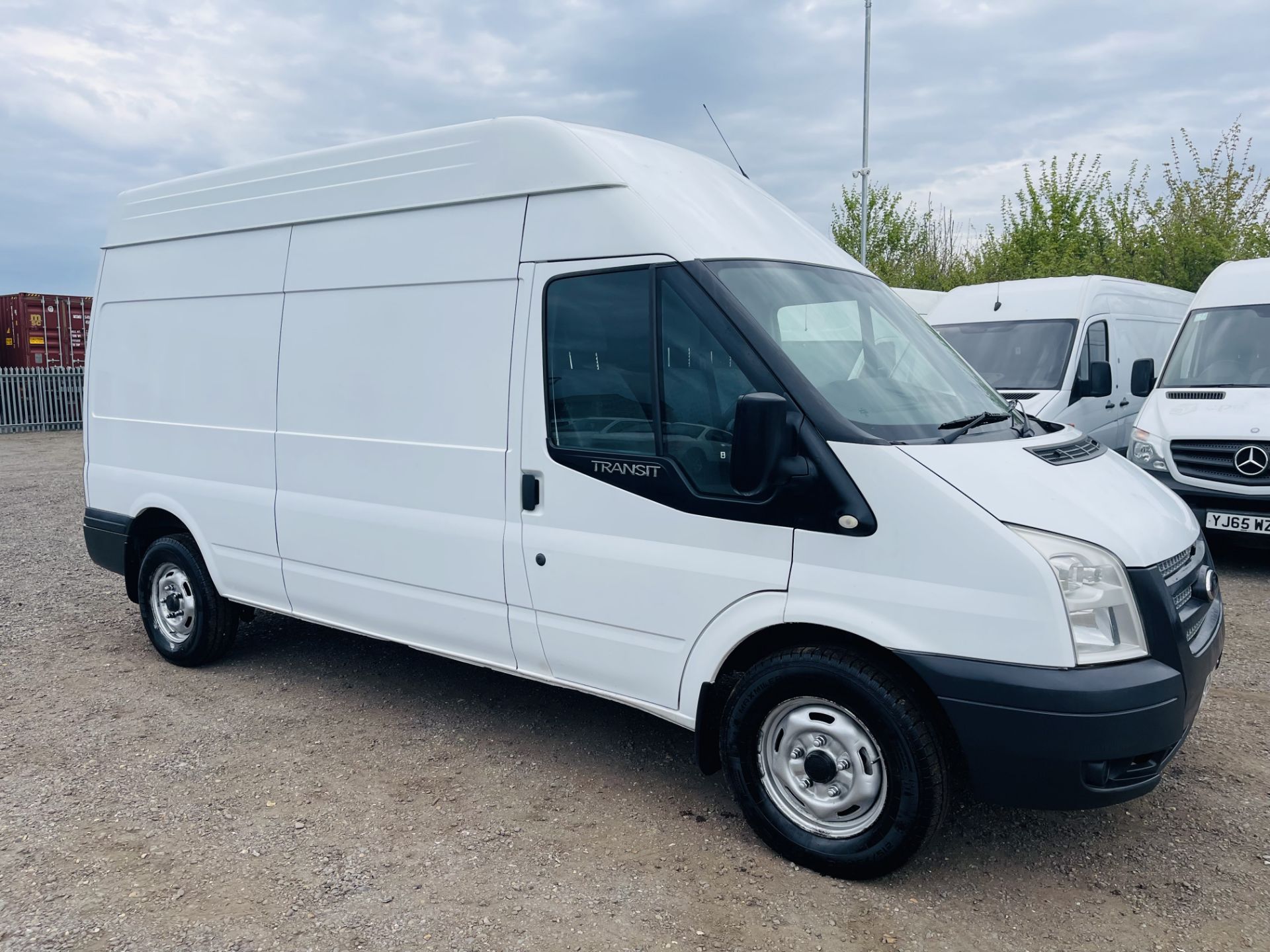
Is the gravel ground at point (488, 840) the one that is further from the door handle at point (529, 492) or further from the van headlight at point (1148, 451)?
the van headlight at point (1148, 451)

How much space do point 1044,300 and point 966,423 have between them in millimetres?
7290

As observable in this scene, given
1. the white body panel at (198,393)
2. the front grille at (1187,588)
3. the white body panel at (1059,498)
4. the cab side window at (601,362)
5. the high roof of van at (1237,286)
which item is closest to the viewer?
the white body panel at (1059,498)

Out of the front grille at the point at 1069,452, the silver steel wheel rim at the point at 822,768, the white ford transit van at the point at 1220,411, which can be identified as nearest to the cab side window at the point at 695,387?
the silver steel wheel rim at the point at 822,768

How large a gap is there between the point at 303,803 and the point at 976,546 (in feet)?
9.15

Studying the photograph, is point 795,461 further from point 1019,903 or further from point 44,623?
point 44,623

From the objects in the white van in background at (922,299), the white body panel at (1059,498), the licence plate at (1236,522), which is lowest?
the licence plate at (1236,522)

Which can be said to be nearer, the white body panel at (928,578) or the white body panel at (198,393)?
the white body panel at (928,578)

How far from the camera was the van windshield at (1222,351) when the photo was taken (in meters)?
8.27

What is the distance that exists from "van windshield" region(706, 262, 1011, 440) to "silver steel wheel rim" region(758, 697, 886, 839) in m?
0.99

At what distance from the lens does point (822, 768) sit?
3.46 metres

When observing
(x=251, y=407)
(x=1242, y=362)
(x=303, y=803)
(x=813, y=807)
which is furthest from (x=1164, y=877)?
(x=1242, y=362)

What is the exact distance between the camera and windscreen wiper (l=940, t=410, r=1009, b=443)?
351 centimetres

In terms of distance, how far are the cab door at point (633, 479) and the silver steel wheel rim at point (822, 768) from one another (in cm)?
41

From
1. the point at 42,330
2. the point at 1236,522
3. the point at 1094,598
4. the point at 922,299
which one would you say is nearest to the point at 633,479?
the point at 1094,598
